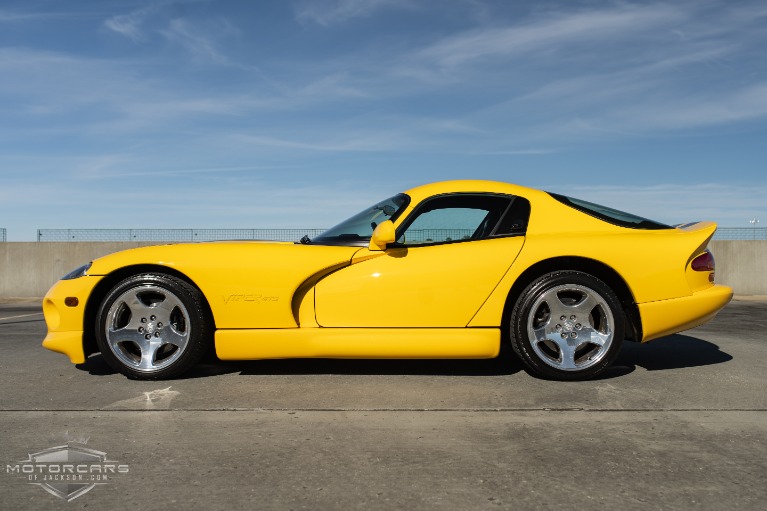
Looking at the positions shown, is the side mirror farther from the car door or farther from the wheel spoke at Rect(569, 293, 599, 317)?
the wheel spoke at Rect(569, 293, 599, 317)

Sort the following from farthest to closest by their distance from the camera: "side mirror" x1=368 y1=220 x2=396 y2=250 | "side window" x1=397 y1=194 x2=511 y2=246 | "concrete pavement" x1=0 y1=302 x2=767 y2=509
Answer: "side window" x1=397 y1=194 x2=511 y2=246 → "side mirror" x1=368 y1=220 x2=396 y2=250 → "concrete pavement" x1=0 y1=302 x2=767 y2=509

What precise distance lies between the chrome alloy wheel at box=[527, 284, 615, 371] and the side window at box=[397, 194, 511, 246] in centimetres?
64

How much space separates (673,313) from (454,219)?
62.6 inches

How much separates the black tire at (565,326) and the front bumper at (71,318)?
2.81m

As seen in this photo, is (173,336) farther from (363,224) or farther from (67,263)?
(67,263)

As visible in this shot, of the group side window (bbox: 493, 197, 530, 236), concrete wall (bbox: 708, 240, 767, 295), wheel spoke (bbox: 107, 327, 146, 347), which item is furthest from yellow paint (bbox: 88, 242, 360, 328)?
concrete wall (bbox: 708, 240, 767, 295)

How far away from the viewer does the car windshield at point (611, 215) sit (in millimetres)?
4668

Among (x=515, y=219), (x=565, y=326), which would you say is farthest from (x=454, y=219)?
(x=565, y=326)

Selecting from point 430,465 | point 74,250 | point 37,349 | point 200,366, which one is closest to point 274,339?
point 200,366

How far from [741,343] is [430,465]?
186 inches

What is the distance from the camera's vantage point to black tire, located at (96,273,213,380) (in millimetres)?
4355

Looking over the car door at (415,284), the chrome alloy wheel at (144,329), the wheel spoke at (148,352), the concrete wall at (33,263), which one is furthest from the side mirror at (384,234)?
the concrete wall at (33,263)

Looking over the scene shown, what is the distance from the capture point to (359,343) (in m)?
4.27

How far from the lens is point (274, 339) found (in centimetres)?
430
